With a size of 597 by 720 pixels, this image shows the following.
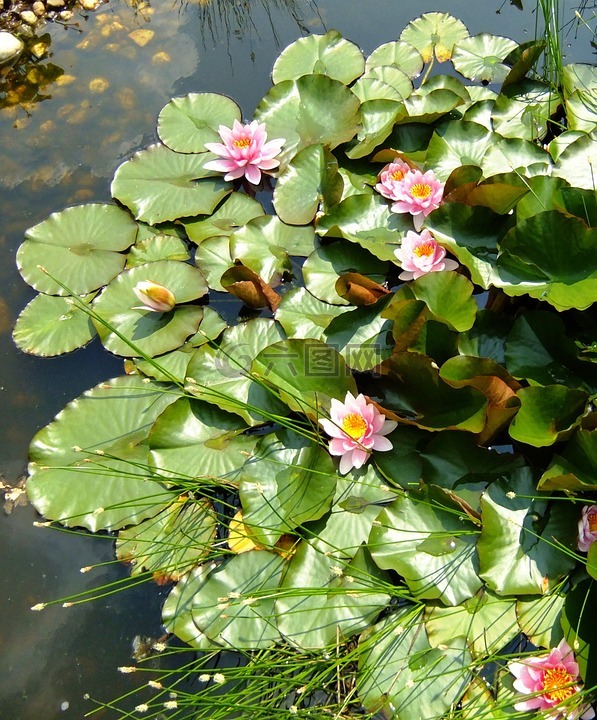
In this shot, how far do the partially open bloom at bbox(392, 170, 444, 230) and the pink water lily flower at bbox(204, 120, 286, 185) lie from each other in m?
0.70

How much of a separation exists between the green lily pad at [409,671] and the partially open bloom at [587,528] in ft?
1.52

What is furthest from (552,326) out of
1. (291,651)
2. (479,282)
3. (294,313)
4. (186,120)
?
(186,120)

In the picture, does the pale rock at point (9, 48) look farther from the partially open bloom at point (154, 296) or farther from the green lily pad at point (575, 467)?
the green lily pad at point (575, 467)

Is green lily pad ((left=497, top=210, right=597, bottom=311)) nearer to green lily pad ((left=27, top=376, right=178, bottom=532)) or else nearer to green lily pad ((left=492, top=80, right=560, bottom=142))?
green lily pad ((left=492, top=80, right=560, bottom=142))

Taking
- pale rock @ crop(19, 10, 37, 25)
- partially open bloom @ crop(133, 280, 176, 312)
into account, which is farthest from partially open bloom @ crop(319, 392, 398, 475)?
pale rock @ crop(19, 10, 37, 25)

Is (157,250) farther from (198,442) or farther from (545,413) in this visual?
(545,413)

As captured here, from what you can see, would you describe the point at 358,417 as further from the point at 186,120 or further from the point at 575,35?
the point at 575,35

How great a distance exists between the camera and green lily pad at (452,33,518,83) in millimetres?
3287

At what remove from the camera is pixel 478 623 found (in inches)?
71.1

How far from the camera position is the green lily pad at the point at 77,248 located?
2725 mm

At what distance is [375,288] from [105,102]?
2333 mm

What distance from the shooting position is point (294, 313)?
2.47 meters

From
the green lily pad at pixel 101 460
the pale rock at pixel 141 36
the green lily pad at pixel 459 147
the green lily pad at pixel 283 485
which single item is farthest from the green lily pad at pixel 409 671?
the pale rock at pixel 141 36

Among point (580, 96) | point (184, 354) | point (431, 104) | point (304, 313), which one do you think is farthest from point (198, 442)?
point (580, 96)
